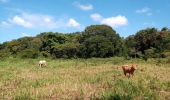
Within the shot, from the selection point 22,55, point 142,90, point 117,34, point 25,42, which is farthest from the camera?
point 25,42

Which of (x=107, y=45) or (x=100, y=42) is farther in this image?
(x=100, y=42)

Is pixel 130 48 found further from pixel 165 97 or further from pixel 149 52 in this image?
pixel 165 97

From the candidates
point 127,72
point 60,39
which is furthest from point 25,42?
point 127,72

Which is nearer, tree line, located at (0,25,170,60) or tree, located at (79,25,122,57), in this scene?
tree line, located at (0,25,170,60)

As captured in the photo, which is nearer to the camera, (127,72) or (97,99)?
(97,99)

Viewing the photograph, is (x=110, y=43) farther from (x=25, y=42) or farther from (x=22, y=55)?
(x=25, y=42)

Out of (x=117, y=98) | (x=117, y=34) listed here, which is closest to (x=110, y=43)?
(x=117, y=34)

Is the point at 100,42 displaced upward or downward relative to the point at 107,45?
upward

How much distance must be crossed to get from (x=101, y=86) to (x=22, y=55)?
43.9 metres

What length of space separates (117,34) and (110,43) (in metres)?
3.40

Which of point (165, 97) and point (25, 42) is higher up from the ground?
point (25, 42)

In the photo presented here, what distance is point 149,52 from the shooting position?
49812mm

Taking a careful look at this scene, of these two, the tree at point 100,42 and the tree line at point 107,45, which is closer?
the tree line at point 107,45

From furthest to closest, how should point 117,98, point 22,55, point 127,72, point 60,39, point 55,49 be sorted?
1. point 60,39
2. point 55,49
3. point 22,55
4. point 127,72
5. point 117,98
